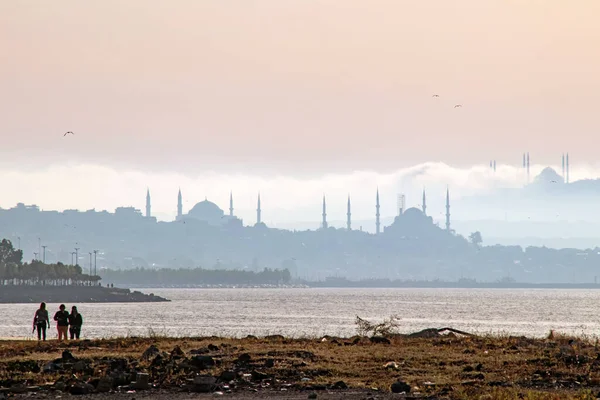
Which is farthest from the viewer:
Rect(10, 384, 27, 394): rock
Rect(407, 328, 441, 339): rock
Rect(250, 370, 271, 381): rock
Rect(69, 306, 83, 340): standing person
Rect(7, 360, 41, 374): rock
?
Rect(69, 306, 83, 340): standing person

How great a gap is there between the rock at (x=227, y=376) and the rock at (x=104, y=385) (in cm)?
303

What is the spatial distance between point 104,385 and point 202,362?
481 cm

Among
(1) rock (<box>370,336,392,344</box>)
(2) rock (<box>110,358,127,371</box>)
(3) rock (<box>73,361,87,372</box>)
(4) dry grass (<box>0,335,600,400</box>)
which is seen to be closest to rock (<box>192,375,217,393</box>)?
(4) dry grass (<box>0,335,600,400</box>)

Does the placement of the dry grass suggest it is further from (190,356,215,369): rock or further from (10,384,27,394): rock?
(10,384,27,394): rock

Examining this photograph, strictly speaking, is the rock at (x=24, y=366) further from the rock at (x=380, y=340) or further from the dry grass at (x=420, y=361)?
Result: the rock at (x=380, y=340)

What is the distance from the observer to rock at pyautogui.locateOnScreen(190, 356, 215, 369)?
33656 millimetres

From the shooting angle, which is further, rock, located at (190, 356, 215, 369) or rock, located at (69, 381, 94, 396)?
rock, located at (190, 356, 215, 369)

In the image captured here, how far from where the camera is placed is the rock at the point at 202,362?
3366cm

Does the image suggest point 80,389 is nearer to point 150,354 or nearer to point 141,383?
point 141,383

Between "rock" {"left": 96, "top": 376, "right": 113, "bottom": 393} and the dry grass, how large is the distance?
7.95ft

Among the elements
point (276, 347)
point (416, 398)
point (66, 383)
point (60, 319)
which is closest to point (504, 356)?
point (276, 347)

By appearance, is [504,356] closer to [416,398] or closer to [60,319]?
[416,398]

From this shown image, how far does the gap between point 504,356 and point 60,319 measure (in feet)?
65.2

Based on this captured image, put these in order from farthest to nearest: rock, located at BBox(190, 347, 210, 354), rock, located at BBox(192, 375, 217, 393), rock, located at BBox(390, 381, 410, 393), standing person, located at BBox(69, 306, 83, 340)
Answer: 1. standing person, located at BBox(69, 306, 83, 340)
2. rock, located at BBox(190, 347, 210, 354)
3. rock, located at BBox(192, 375, 217, 393)
4. rock, located at BBox(390, 381, 410, 393)
